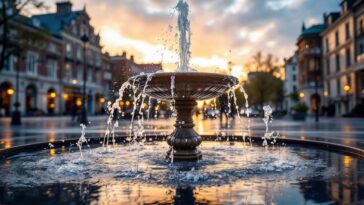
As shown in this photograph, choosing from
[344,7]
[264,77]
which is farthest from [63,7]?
[344,7]

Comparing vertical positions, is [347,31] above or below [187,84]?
above

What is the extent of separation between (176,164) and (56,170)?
2350 millimetres

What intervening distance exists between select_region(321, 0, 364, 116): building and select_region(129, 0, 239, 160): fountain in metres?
31.4

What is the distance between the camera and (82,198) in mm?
4672

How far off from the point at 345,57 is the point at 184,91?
146 ft

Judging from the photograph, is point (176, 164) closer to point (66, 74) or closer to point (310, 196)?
point (310, 196)

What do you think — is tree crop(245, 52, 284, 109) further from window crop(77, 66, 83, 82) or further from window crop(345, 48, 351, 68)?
window crop(77, 66, 83, 82)

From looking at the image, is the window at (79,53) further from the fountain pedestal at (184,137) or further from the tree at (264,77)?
the fountain pedestal at (184,137)

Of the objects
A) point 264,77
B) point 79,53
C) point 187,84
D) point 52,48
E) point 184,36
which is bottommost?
point 187,84

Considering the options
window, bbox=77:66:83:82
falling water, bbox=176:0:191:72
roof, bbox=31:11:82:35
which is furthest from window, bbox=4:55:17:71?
falling water, bbox=176:0:191:72

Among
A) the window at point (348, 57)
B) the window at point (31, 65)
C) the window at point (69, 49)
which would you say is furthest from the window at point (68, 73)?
the window at point (348, 57)

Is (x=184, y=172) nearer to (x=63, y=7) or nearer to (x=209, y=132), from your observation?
(x=209, y=132)

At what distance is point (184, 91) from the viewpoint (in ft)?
24.8

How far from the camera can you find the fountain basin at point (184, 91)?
7199 mm
